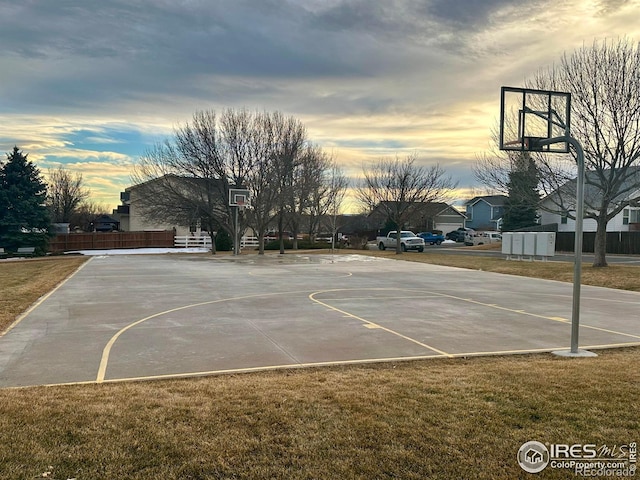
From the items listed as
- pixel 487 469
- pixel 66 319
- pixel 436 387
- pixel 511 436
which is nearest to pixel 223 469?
pixel 487 469

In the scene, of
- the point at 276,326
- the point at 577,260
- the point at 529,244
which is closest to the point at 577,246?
the point at 577,260

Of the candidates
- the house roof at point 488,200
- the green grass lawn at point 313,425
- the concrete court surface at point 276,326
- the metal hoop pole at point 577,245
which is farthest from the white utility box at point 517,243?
the house roof at point 488,200

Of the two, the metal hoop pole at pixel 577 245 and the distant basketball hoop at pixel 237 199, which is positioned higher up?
the distant basketball hoop at pixel 237 199

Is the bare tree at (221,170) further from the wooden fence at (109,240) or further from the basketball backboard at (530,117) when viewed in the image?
the basketball backboard at (530,117)

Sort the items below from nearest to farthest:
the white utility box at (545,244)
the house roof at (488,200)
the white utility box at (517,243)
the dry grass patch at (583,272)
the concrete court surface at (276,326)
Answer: the concrete court surface at (276,326)
the dry grass patch at (583,272)
the white utility box at (545,244)
the white utility box at (517,243)
the house roof at (488,200)

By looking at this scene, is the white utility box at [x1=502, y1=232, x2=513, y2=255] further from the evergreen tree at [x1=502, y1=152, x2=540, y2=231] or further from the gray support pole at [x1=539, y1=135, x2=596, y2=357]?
→ the gray support pole at [x1=539, y1=135, x2=596, y2=357]

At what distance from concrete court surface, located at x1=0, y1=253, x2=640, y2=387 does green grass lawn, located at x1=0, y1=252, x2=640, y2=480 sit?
1.47 meters

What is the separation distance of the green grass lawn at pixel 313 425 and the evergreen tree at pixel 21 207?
130 ft

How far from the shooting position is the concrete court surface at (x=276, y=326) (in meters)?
7.21

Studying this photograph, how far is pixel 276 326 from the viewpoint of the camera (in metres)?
9.86

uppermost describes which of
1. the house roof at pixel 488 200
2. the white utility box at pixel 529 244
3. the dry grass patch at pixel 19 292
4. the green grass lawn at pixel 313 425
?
the house roof at pixel 488 200

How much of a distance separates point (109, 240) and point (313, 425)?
4726 centimetres

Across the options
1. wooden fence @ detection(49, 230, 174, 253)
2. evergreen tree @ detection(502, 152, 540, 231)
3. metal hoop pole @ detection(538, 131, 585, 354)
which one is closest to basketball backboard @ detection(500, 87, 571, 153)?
metal hoop pole @ detection(538, 131, 585, 354)

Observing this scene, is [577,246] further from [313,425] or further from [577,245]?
[313,425]
